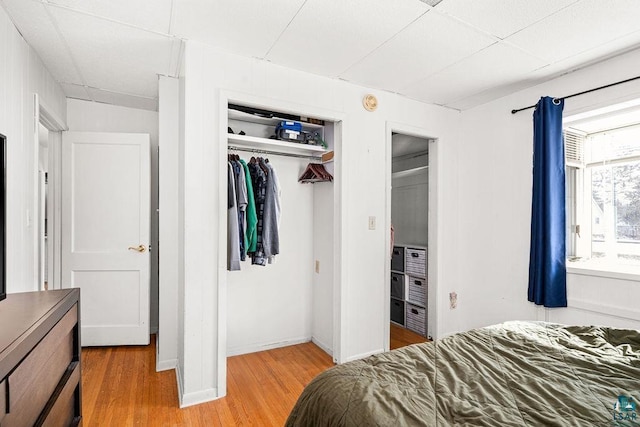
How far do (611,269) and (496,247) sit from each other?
807mm

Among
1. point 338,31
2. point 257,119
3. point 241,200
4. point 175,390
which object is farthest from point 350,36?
point 175,390

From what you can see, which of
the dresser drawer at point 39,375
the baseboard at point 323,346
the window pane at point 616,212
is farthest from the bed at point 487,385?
the baseboard at point 323,346

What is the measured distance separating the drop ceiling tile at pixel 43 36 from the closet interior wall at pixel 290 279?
1.20m

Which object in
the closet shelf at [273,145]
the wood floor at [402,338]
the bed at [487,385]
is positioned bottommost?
the wood floor at [402,338]

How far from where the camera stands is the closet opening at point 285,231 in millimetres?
2581

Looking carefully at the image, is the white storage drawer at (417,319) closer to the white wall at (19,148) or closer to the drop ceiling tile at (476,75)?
the drop ceiling tile at (476,75)

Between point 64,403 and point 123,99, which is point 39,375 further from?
point 123,99

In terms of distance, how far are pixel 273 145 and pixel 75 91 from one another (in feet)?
6.25

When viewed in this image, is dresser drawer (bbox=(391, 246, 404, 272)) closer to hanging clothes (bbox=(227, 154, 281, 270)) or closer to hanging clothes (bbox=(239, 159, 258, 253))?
hanging clothes (bbox=(227, 154, 281, 270))

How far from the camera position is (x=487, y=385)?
1123mm

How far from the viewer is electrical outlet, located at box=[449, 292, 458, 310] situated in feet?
10.8

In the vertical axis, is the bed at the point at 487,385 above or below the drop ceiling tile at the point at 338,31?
below

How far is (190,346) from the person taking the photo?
2119 mm

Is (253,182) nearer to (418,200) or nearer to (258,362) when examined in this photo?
(258,362)
